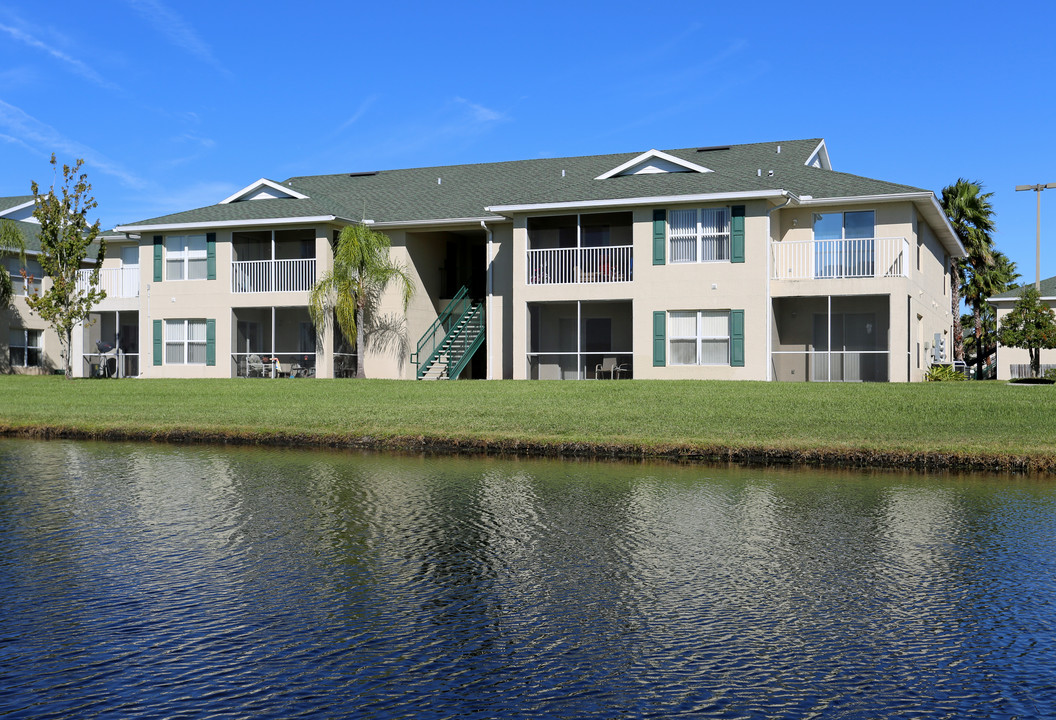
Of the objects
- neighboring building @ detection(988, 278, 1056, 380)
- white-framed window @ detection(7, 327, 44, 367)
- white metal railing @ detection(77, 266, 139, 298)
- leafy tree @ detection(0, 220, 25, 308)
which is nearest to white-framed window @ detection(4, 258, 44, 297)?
leafy tree @ detection(0, 220, 25, 308)

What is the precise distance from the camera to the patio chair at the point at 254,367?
33938mm

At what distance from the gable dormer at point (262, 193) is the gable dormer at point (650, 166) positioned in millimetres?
10684

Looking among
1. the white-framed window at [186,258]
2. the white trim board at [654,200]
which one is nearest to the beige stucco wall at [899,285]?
the white trim board at [654,200]

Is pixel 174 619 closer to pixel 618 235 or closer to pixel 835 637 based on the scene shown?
pixel 835 637

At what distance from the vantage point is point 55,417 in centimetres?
2481

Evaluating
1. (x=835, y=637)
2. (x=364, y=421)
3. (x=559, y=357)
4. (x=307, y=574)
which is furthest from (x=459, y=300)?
(x=835, y=637)

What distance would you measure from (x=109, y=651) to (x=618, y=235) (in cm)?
2645

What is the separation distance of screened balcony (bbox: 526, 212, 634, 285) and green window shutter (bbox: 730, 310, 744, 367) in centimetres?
322

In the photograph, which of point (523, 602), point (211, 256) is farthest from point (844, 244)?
point (523, 602)

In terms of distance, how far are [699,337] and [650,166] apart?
6.07 metres

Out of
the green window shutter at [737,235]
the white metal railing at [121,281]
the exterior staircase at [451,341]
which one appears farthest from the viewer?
the white metal railing at [121,281]

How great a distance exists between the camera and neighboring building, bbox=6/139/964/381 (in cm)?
2856

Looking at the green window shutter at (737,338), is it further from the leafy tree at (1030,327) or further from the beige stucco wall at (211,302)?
the leafy tree at (1030,327)

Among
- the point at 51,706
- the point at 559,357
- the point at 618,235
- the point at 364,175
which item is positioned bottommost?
the point at 51,706
